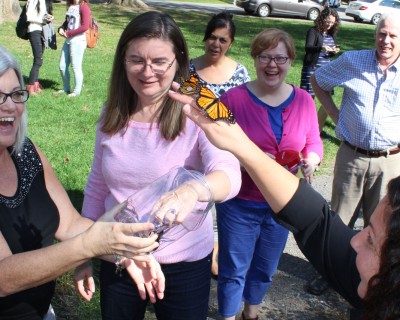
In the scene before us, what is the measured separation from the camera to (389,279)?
121cm

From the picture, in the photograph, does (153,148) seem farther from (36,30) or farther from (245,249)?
(36,30)

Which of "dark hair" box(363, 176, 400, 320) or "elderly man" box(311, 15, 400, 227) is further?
"elderly man" box(311, 15, 400, 227)

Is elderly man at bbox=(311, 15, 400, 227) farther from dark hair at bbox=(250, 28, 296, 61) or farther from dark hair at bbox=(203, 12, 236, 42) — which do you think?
dark hair at bbox=(203, 12, 236, 42)

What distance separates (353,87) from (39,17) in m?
6.29

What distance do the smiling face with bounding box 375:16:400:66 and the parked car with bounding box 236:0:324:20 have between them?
20.7 metres

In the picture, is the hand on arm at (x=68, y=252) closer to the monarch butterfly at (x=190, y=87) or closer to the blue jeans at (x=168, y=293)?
the monarch butterfly at (x=190, y=87)

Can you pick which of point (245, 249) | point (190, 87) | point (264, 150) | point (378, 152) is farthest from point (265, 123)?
point (190, 87)

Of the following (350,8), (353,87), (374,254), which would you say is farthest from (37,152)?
(350,8)

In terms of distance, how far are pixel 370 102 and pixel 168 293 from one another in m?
2.16

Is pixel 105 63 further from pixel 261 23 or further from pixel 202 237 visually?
pixel 261 23

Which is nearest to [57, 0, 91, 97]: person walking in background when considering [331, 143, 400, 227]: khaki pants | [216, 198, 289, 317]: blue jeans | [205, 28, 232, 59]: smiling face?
[205, 28, 232, 59]: smiling face

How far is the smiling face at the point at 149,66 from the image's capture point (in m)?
2.28

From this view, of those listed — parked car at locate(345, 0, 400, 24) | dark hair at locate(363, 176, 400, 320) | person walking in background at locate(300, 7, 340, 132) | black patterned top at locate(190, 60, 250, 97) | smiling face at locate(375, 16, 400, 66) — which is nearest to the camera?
dark hair at locate(363, 176, 400, 320)

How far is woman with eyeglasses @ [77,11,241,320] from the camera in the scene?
2277 mm
